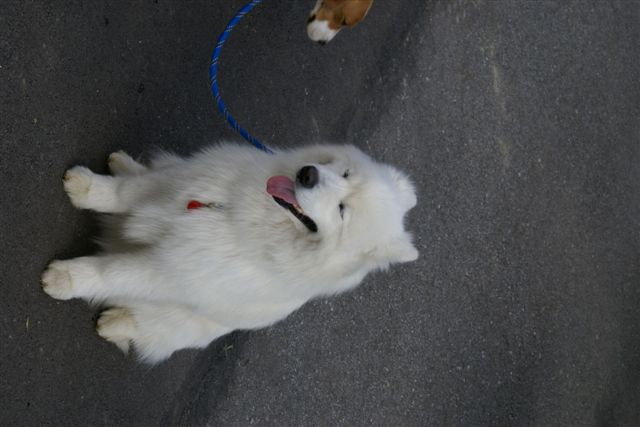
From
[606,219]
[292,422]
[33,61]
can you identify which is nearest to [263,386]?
[292,422]

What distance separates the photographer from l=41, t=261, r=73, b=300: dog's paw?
111 inches

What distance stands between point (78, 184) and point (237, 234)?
2.84 ft

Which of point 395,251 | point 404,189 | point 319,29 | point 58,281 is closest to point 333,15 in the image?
point 319,29

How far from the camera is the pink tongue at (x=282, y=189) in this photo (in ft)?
8.29

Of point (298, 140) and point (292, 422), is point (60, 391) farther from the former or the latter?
point (298, 140)

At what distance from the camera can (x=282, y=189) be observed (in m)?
2.55

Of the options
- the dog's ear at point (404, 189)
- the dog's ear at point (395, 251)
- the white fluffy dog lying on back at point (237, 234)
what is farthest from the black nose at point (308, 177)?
the dog's ear at point (404, 189)

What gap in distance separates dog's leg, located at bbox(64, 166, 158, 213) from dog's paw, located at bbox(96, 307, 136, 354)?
0.50 metres

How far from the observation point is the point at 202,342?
3.20 m

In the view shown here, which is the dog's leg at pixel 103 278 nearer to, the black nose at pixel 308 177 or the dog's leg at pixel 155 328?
the dog's leg at pixel 155 328

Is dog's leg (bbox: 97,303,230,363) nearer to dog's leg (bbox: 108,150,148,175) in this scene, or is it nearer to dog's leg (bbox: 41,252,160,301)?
dog's leg (bbox: 41,252,160,301)

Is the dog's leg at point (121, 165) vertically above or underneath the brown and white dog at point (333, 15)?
underneath

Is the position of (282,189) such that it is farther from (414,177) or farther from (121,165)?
(414,177)

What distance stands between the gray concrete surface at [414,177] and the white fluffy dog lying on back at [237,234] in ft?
1.00
